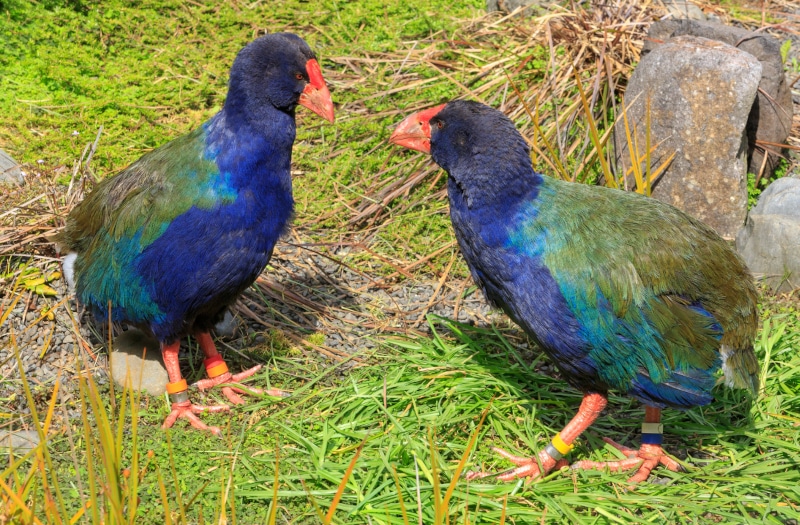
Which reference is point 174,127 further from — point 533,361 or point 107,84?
point 533,361

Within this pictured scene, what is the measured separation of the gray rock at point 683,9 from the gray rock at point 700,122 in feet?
4.10

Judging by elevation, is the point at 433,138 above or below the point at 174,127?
above

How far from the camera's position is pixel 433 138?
310cm

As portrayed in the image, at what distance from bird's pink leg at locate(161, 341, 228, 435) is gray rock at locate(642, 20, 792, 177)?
10.3ft

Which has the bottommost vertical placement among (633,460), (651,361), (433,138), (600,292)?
(633,460)

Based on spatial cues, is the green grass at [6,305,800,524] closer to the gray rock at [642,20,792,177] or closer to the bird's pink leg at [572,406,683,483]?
the bird's pink leg at [572,406,683,483]

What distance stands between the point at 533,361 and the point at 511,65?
2290 mm

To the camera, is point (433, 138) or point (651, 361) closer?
point (651, 361)

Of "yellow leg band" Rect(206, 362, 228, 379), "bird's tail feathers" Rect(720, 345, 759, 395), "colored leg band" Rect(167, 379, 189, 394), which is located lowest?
"yellow leg band" Rect(206, 362, 228, 379)

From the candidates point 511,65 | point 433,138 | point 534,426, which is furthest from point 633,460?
point 511,65

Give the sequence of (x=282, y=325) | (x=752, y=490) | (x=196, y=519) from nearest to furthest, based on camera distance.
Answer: (x=196, y=519) → (x=752, y=490) → (x=282, y=325)

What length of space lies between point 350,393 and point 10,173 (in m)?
2.30

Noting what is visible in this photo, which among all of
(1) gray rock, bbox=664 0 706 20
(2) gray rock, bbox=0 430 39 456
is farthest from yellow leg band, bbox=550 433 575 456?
(1) gray rock, bbox=664 0 706 20

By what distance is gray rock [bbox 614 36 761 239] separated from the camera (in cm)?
432
